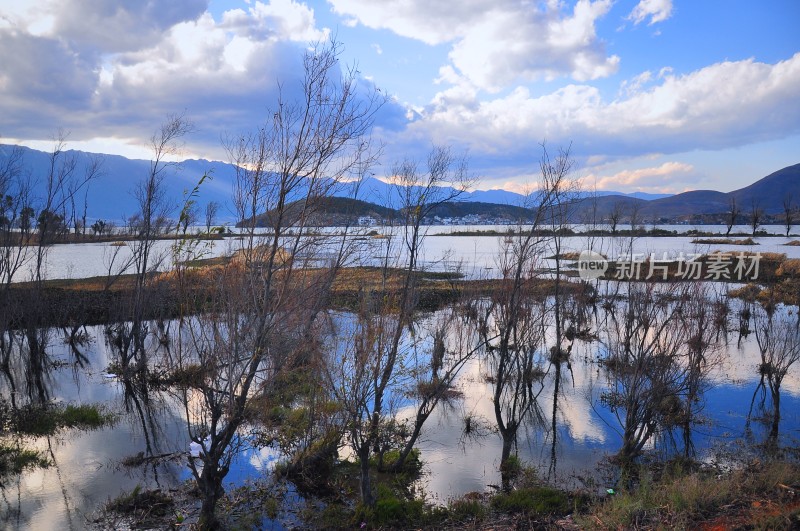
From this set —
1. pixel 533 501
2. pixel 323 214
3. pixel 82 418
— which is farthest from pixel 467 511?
pixel 82 418

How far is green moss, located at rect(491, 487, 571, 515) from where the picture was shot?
30.3 ft

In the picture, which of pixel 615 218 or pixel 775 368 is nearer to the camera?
pixel 775 368

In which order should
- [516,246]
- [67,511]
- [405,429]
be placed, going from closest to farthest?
[67,511] → [516,246] → [405,429]

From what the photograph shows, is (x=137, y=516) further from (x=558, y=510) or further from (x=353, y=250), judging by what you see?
(x=558, y=510)

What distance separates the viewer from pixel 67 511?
9852mm

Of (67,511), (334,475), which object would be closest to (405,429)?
(334,475)

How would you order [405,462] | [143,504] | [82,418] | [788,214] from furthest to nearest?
[788,214], [82,418], [405,462], [143,504]

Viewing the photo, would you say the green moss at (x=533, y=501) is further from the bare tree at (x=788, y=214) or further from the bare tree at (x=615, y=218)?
the bare tree at (x=788, y=214)

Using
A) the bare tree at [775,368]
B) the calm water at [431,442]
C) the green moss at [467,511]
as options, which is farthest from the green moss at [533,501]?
the bare tree at [775,368]

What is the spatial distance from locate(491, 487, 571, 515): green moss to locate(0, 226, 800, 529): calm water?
4.05 ft

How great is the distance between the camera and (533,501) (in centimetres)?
953

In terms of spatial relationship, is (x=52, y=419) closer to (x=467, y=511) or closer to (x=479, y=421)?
(x=479, y=421)

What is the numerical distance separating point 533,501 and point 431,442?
4.55 metres

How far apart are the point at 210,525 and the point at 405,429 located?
6.48 meters
